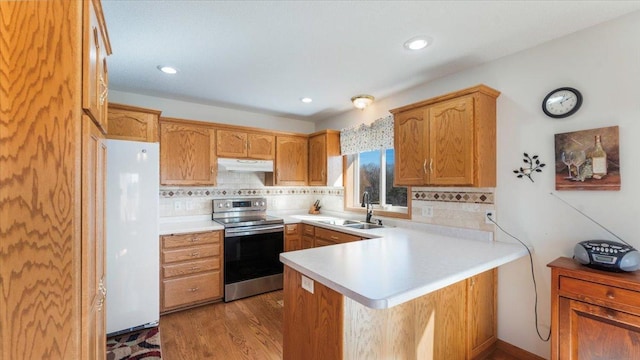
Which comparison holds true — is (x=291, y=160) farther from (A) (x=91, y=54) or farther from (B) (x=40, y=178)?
(B) (x=40, y=178)

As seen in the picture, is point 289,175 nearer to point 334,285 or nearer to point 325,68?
point 325,68

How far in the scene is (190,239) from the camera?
2.92 metres

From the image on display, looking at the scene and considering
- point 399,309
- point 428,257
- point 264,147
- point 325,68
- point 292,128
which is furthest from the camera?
point 292,128

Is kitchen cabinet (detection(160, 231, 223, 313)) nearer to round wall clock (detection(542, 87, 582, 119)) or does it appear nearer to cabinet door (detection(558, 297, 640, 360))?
cabinet door (detection(558, 297, 640, 360))

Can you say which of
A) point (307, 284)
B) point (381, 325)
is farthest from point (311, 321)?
point (381, 325)

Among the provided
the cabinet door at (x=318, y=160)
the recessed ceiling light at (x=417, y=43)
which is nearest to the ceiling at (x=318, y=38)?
the recessed ceiling light at (x=417, y=43)

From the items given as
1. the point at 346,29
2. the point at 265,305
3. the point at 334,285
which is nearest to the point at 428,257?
the point at 334,285

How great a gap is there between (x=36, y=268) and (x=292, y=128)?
3.79m

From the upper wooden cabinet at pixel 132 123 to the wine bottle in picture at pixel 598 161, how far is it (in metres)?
3.37

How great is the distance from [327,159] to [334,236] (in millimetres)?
1174

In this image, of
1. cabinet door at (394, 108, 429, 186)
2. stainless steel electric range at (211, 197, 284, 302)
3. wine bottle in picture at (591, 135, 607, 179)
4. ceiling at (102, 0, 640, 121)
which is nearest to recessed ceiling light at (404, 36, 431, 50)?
ceiling at (102, 0, 640, 121)

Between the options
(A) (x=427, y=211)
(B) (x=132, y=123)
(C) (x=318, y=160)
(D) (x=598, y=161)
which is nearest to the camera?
(D) (x=598, y=161)

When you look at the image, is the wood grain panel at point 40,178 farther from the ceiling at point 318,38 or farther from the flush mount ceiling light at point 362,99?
the flush mount ceiling light at point 362,99

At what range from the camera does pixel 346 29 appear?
6.03 feet
